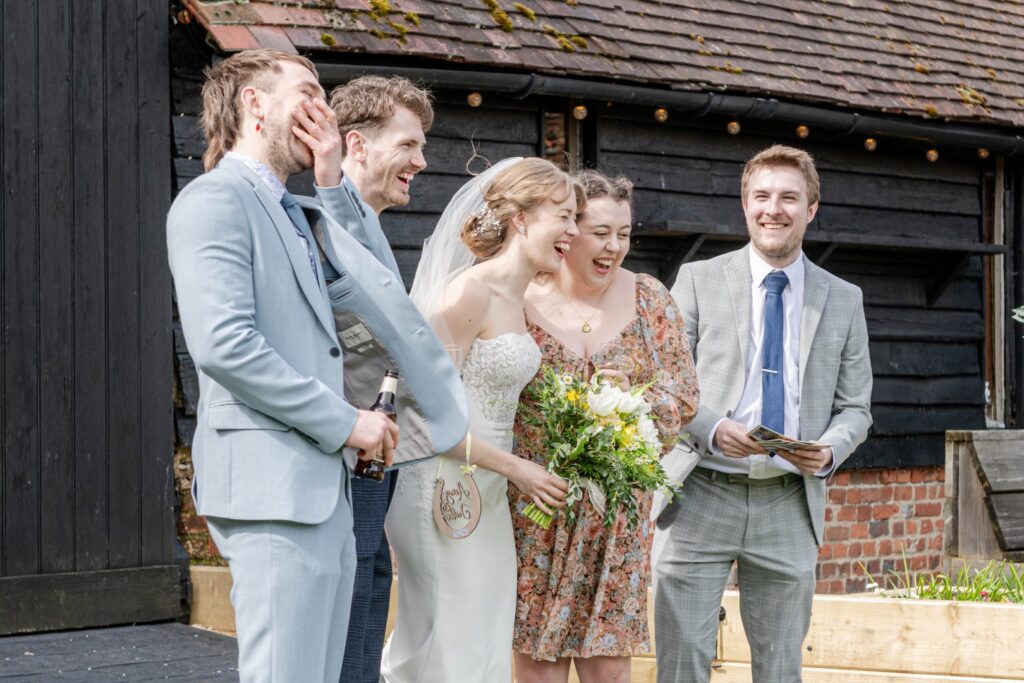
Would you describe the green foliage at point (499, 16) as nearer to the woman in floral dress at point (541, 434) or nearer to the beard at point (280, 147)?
the woman in floral dress at point (541, 434)

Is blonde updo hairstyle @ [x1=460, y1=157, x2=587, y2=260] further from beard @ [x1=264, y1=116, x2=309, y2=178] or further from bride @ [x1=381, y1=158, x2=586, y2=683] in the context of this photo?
beard @ [x1=264, y1=116, x2=309, y2=178]

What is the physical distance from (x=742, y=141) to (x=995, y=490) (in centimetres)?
350

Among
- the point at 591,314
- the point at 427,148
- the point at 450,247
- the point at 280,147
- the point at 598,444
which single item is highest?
the point at 427,148

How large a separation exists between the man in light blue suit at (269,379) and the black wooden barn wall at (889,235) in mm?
5691

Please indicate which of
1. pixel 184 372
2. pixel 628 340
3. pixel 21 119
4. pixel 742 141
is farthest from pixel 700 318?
pixel 742 141

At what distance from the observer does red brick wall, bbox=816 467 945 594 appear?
970 cm

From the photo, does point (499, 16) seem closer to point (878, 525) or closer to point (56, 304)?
point (56, 304)

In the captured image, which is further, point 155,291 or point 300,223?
point 155,291

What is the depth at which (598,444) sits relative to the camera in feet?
13.4

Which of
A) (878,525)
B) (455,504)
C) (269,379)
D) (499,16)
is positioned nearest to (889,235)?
(878,525)

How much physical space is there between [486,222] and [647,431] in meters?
0.81

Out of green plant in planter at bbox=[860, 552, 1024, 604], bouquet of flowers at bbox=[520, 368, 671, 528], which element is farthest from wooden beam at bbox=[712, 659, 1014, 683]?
bouquet of flowers at bbox=[520, 368, 671, 528]

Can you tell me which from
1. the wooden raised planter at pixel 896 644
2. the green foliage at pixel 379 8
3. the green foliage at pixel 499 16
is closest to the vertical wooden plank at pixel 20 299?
the green foliage at pixel 379 8

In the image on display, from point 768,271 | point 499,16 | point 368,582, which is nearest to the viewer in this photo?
point 368,582
